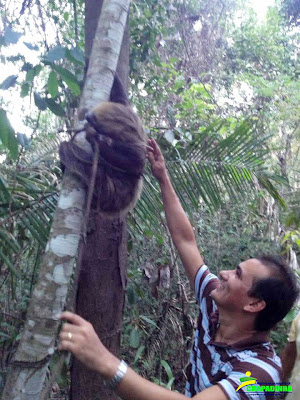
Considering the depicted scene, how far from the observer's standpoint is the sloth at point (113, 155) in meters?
2.02

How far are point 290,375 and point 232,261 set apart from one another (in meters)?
4.17

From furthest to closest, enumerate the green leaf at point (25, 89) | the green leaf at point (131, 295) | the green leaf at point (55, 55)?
the green leaf at point (131, 295) → the green leaf at point (25, 89) → the green leaf at point (55, 55)

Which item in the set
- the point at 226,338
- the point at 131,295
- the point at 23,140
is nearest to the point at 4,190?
the point at 23,140

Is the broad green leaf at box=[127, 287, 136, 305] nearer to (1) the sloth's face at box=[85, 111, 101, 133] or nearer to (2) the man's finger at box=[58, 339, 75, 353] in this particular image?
(1) the sloth's face at box=[85, 111, 101, 133]

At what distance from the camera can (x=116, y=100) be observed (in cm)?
298

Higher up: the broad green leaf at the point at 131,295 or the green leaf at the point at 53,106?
the green leaf at the point at 53,106

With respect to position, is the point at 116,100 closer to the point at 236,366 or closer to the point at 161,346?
the point at 236,366

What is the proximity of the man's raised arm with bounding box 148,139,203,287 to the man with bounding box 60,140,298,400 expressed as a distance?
0.15 meters

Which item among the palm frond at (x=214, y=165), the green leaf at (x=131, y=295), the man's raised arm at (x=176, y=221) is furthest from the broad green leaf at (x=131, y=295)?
the man's raised arm at (x=176, y=221)

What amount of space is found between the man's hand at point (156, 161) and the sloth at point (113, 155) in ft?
0.33

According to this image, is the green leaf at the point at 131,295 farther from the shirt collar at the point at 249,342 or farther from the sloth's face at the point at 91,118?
the sloth's face at the point at 91,118

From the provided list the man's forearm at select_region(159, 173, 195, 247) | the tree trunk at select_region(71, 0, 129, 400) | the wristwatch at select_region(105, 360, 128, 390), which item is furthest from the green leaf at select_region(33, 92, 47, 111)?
the wristwatch at select_region(105, 360, 128, 390)

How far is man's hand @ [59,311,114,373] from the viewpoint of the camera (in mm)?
1438

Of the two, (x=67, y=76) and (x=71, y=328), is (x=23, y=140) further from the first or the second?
(x=71, y=328)
